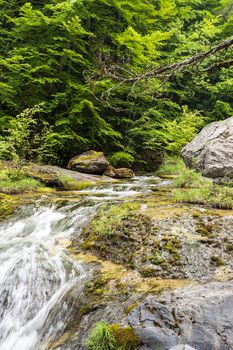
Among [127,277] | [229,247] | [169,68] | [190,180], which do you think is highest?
[169,68]

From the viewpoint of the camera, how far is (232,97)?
823 inches

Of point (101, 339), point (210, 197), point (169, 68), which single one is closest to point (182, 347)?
point (101, 339)

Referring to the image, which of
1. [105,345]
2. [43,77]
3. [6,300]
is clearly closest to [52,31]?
[43,77]

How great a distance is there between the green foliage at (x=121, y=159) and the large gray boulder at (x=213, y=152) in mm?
5180

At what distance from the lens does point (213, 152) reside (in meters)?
9.26

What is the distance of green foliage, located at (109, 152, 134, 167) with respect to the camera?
15.4 m

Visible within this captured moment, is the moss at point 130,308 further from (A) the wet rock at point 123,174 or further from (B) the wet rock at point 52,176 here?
(A) the wet rock at point 123,174

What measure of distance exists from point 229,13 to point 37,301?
21857 millimetres

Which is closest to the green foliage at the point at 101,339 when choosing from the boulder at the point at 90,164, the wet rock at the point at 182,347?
the wet rock at the point at 182,347

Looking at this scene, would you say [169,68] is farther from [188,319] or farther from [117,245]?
[117,245]

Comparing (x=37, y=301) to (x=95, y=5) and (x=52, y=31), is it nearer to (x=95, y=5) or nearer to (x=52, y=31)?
(x=52, y=31)

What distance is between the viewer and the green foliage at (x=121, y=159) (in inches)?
605

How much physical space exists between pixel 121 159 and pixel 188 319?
13133 millimetres

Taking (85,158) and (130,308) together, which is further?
(85,158)
